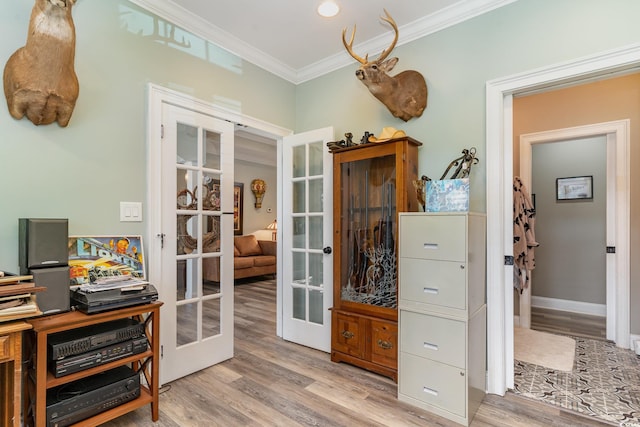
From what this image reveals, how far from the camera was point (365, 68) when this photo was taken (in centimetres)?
238

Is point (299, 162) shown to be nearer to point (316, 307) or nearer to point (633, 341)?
point (316, 307)

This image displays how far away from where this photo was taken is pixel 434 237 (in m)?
2.06

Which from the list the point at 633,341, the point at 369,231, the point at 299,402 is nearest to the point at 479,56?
the point at 369,231

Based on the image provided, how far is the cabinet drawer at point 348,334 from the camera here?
2584 mm

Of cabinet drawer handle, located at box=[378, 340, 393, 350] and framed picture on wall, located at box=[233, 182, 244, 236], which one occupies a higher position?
framed picture on wall, located at box=[233, 182, 244, 236]

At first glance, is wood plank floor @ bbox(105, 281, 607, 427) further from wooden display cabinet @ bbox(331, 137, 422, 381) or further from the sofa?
the sofa

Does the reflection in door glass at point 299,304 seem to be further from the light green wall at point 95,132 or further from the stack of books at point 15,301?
the stack of books at point 15,301

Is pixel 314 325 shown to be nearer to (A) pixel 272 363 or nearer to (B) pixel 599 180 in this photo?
(A) pixel 272 363

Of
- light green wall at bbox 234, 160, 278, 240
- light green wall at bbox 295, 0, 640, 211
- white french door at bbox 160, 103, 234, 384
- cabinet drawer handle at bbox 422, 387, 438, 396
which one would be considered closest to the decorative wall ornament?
light green wall at bbox 234, 160, 278, 240

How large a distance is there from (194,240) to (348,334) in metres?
1.46

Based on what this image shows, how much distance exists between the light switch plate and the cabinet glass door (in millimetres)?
1555

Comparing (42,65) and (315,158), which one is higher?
(42,65)

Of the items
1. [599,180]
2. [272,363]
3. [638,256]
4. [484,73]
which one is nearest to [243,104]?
[484,73]

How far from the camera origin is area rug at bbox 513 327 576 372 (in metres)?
2.76
